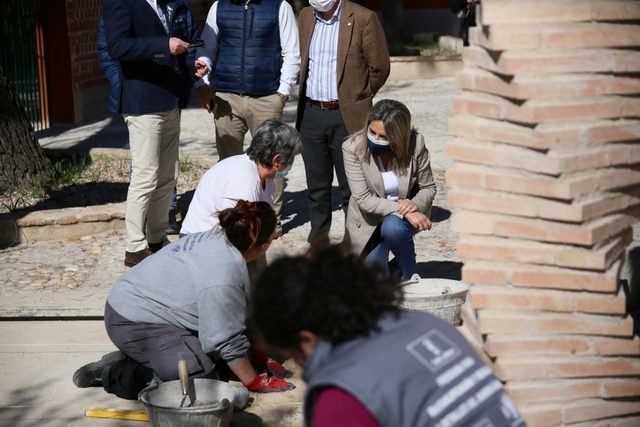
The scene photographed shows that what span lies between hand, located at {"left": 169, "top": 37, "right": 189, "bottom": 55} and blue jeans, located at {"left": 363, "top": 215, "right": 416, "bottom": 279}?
170 centimetres

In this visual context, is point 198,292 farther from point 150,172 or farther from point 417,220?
point 150,172

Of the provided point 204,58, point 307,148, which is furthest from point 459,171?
point 204,58

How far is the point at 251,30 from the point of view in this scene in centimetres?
753

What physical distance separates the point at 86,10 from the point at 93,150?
3.83 m

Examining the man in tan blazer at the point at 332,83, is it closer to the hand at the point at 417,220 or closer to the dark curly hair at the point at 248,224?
the hand at the point at 417,220

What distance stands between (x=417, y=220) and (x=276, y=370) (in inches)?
49.9

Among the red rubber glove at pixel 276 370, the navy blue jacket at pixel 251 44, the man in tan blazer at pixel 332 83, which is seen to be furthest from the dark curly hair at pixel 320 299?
the navy blue jacket at pixel 251 44

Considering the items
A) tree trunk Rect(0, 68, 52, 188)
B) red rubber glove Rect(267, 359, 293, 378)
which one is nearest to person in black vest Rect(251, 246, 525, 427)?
red rubber glove Rect(267, 359, 293, 378)

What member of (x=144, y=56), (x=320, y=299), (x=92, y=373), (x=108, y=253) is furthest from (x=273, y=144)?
(x=320, y=299)

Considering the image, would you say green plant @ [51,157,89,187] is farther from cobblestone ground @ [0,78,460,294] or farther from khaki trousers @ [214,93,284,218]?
khaki trousers @ [214,93,284,218]

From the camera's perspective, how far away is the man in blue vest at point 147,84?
271 inches

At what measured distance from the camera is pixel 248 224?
4.94 metres

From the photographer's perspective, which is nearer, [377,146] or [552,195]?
[552,195]

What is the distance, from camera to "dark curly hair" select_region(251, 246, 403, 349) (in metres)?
2.57
